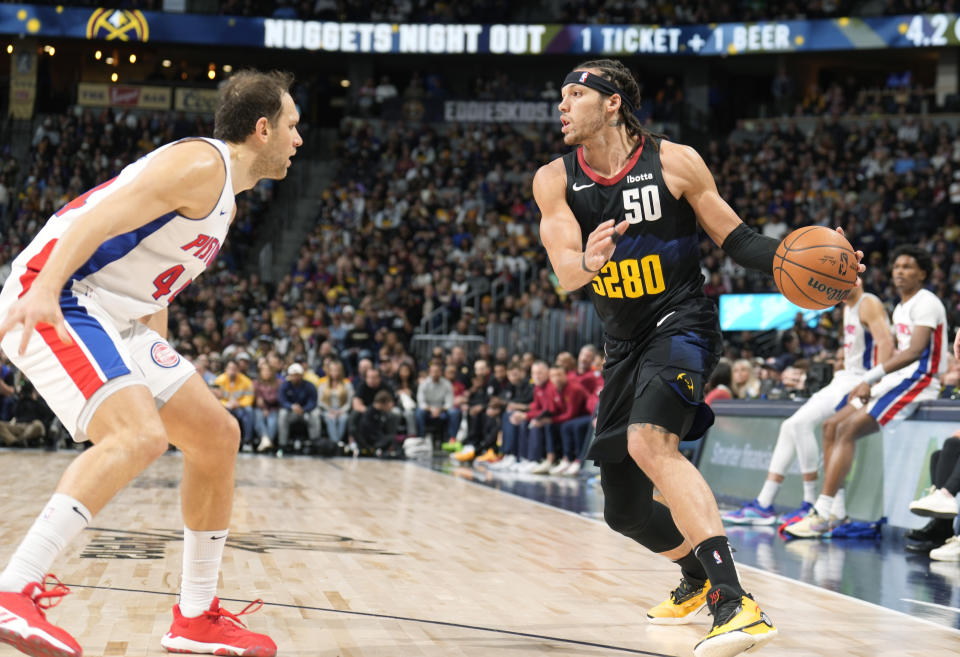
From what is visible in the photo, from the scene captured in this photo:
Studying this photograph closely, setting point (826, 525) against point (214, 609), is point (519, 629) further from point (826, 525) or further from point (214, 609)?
point (826, 525)

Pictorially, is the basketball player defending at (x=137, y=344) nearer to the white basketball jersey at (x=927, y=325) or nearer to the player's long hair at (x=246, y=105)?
the player's long hair at (x=246, y=105)

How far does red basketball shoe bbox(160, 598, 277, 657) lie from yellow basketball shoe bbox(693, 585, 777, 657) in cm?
138

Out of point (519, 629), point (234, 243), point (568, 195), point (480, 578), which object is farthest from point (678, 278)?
point (234, 243)

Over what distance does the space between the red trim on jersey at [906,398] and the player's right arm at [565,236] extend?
14.3 feet

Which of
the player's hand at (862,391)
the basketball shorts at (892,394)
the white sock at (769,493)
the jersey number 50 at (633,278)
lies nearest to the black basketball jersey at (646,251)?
the jersey number 50 at (633,278)

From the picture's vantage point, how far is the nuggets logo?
26.8m

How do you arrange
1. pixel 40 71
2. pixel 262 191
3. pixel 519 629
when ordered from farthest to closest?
1. pixel 40 71
2. pixel 262 191
3. pixel 519 629

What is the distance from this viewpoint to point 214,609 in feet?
11.8

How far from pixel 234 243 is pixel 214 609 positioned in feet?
71.6

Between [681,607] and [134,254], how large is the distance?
8.03ft

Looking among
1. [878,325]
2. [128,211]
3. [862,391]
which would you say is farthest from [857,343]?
[128,211]

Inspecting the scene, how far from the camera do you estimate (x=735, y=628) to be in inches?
136

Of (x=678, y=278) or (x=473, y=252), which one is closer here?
(x=678, y=278)

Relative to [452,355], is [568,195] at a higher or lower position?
higher
